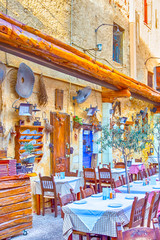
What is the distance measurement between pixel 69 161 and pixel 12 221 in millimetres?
A: 3323

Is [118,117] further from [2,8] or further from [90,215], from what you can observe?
[90,215]

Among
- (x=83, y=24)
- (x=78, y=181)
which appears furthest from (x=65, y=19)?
(x=78, y=181)

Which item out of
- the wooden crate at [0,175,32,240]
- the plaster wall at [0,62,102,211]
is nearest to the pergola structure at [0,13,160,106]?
the plaster wall at [0,62,102,211]

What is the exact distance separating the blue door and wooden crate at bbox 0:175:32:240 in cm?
396

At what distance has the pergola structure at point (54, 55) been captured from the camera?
4.94 metres

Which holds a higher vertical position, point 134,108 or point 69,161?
point 134,108

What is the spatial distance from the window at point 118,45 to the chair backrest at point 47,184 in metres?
6.51

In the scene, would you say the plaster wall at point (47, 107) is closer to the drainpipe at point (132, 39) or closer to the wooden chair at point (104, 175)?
the wooden chair at point (104, 175)

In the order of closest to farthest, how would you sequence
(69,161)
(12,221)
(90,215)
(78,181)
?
(90,215), (12,221), (78,181), (69,161)

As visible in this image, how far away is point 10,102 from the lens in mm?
6262

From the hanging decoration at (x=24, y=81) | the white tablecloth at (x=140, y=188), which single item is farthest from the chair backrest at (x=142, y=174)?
the hanging decoration at (x=24, y=81)

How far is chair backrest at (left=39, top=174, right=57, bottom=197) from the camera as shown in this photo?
245 inches

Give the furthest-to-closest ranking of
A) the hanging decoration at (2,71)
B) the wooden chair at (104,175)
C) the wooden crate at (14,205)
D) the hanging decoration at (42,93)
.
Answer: the wooden chair at (104,175), the hanging decoration at (42,93), the hanging decoration at (2,71), the wooden crate at (14,205)

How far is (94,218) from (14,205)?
1793 mm
